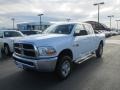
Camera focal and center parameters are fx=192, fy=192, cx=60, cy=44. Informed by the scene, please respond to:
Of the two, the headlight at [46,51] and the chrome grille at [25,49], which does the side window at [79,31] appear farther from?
the chrome grille at [25,49]

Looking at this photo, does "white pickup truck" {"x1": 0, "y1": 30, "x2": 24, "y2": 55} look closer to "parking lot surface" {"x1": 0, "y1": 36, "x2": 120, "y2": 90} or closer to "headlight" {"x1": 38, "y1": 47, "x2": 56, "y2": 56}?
"parking lot surface" {"x1": 0, "y1": 36, "x2": 120, "y2": 90}

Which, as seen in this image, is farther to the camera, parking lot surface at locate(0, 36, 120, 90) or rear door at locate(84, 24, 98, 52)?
rear door at locate(84, 24, 98, 52)

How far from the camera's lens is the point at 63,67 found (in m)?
6.22

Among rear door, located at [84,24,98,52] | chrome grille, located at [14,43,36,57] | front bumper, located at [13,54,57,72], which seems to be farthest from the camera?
rear door, located at [84,24,98,52]

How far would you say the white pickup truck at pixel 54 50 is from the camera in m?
5.62

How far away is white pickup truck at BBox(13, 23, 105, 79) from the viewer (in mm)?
5621

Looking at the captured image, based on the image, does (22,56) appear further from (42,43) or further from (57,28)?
(57,28)

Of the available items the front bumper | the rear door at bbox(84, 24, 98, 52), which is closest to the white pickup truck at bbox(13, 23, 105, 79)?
the front bumper

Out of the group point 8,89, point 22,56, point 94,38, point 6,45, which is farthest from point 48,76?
point 6,45

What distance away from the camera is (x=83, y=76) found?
6.70 meters

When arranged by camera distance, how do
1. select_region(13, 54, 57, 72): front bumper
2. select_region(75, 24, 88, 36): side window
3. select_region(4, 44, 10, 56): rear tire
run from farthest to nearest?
select_region(4, 44, 10, 56): rear tire < select_region(75, 24, 88, 36): side window < select_region(13, 54, 57, 72): front bumper

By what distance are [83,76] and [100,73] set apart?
779mm

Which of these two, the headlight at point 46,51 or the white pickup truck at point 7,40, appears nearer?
the headlight at point 46,51

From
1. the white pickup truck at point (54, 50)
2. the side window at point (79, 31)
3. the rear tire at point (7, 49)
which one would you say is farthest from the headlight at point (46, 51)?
the rear tire at point (7, 49)
